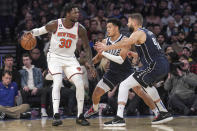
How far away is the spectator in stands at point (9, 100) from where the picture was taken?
9438 mm

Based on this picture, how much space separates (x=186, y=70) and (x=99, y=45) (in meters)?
3.66

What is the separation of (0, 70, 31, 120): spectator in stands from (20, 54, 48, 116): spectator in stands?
414mm

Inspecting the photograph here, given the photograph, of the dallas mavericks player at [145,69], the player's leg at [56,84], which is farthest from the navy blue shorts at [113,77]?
the player's leg at [56,84]

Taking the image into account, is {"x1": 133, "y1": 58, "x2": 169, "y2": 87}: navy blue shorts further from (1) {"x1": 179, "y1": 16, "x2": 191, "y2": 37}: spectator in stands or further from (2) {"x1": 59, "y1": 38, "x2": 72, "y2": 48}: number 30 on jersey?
(1) {"x1": 179, "y1": 16, "x2": 191, "y2": 37}: spectator in stands

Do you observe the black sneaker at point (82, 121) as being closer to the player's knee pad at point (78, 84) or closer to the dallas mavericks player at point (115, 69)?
the player's knee pad at point (78, 84)

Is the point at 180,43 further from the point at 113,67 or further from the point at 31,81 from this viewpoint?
the point at 113,67

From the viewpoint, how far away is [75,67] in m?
7.63

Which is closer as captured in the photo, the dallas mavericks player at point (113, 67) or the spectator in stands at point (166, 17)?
the dallas mavericks player at point (113, 67)

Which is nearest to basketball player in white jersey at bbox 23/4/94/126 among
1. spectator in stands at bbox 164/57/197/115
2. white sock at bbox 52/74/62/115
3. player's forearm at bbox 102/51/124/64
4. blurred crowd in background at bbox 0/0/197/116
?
white sock at bbox 52/74/62/115

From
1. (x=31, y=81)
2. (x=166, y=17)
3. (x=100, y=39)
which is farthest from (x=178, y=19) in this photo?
(x=31, y=81)

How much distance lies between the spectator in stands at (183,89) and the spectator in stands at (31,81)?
3135 millimetres

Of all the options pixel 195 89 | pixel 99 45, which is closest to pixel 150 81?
pixel 99 45

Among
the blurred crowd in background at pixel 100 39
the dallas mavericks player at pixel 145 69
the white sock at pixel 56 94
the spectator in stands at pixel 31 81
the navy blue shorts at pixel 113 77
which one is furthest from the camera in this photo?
the spectator in stands at pixel 31 81

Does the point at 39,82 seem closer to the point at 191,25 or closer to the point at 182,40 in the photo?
the point at 182,40
